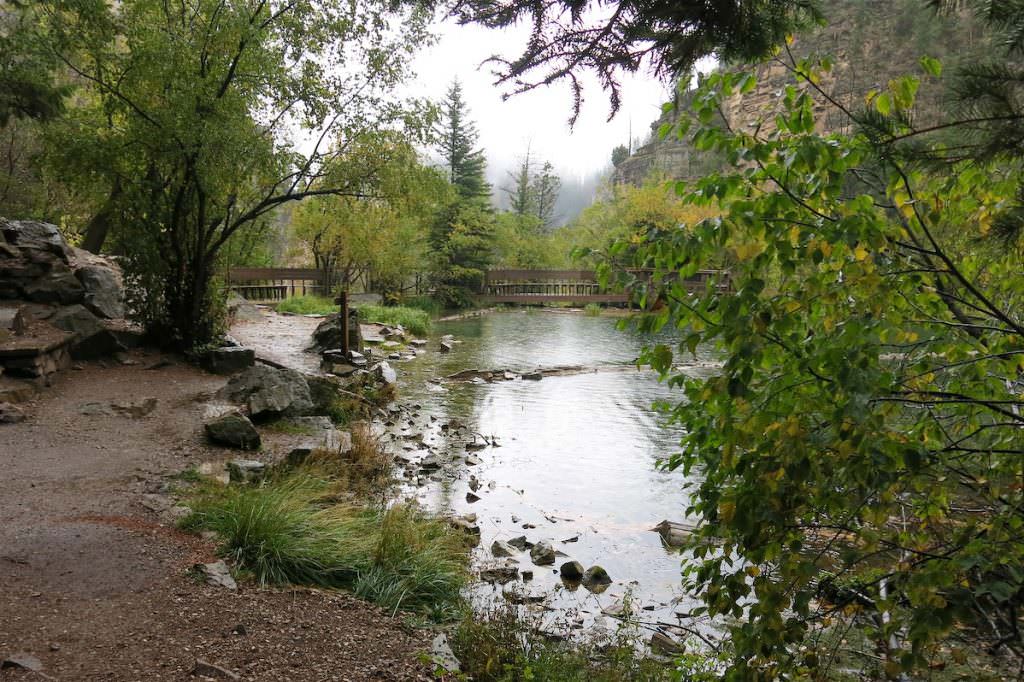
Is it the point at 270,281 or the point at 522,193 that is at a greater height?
the point at 522,193

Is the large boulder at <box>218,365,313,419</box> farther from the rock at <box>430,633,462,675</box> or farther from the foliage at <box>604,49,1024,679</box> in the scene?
the foliage at <box>604,49,1024,679</box>

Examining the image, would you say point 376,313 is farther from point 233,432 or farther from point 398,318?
point 233,432

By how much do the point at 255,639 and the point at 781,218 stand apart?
3253 mm

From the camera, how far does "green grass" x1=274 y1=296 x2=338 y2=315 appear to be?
67.5 ft

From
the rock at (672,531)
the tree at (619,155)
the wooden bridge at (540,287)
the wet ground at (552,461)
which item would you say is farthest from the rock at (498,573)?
the tree at (619,155)

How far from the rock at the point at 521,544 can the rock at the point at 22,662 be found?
3.67 meters

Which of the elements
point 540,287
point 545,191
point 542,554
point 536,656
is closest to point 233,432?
point 542,554

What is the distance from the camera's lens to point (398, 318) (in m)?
20.5

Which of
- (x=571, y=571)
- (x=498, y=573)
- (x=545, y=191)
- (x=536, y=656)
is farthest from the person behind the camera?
(x=545, y=191)

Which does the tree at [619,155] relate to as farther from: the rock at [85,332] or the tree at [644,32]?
the tree at [644,32]

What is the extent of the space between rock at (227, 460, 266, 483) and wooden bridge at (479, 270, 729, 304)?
26.2 m

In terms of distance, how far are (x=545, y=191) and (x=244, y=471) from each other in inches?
2240

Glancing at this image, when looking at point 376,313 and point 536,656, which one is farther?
point 376,313

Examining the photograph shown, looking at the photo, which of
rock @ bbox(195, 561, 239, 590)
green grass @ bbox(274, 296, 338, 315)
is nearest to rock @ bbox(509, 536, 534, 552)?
rock @ bbox(195, 561, 239, 590)
